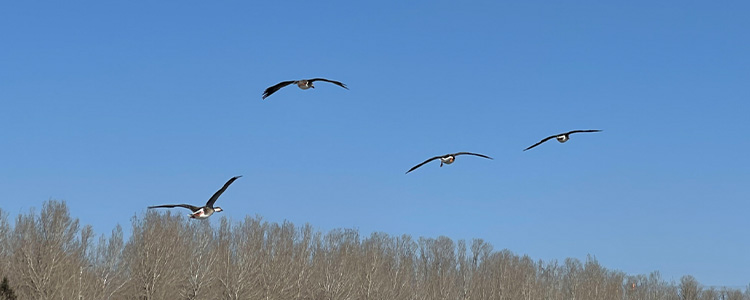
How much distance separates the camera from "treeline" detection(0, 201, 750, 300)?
44.3 meters

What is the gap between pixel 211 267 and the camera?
4972 cm

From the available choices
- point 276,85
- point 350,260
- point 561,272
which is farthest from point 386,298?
point 276,85

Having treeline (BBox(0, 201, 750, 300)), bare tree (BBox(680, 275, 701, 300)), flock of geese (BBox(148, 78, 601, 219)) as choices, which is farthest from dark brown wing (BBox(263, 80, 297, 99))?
bare tree (BBox(680, 275, 701, 300))

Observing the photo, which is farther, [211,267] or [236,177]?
[211,267]

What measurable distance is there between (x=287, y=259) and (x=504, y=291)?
18.0 m

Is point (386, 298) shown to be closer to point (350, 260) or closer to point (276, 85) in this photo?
point (350, 260)

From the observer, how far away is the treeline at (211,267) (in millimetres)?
44344

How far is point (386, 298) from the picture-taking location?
2148 inches

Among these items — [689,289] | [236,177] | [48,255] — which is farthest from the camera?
[689,289]

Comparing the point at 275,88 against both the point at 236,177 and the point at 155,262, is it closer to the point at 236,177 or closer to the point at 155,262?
the point at 236,177

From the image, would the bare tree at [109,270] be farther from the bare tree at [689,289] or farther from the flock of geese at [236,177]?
the bare tree at [689,289]

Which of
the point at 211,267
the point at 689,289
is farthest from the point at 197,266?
the point at 689,289

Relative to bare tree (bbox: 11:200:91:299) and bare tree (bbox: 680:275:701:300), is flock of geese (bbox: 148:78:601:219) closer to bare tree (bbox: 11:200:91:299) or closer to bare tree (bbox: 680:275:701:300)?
bare tree (bbox: 11:200:91:299)

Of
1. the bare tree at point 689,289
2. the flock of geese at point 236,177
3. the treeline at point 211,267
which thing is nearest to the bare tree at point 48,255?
the treeline at point 211,267
